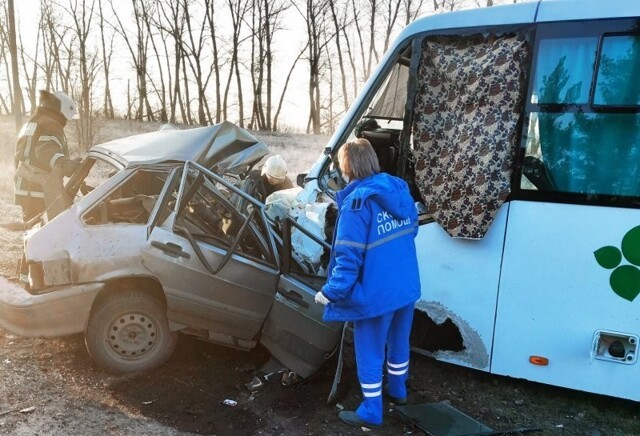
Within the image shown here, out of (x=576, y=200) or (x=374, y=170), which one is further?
(x=576, y=200)

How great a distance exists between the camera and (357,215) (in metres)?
3.39

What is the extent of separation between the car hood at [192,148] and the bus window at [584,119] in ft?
8.98

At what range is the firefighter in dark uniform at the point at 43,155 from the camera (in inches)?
215

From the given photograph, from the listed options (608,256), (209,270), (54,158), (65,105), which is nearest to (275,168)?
(209,270)

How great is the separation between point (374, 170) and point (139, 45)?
38.9 metres

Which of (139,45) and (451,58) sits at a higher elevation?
(139,45)

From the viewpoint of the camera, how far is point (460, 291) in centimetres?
434

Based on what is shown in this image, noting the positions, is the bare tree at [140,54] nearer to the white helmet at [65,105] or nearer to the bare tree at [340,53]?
the bare tree at [340,53]

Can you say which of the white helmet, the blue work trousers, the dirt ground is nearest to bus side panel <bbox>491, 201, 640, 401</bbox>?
the dirt ground

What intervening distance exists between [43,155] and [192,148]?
6.64ft

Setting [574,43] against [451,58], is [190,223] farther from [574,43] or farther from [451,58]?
[574,43]

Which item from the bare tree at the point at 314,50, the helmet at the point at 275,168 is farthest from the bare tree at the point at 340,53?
the helmet at the point at 275,168

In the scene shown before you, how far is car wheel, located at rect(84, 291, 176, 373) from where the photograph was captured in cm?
414

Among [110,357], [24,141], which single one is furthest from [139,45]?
[110,357]
